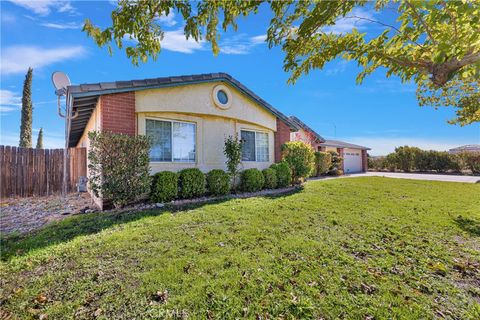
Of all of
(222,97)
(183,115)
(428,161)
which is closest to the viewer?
(183,115)

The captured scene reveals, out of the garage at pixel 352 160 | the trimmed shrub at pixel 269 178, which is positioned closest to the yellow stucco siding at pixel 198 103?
the trimmed shrub at pixel 269 178

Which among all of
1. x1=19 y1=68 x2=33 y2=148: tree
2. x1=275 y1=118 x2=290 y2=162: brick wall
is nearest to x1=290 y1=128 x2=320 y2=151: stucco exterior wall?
x1=275 y1=118 x2=290 y2=162: brick wall

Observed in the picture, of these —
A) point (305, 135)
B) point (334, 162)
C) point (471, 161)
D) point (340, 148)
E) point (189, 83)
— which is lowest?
point (471, 161)

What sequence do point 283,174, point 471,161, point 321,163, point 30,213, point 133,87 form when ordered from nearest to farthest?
point 30,213, point 133,87, point 283,174, point 321,163, point 471,161

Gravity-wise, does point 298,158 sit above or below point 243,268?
above

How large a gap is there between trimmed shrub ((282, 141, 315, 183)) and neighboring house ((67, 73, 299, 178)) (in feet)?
3.66

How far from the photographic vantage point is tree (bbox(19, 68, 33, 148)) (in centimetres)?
1814

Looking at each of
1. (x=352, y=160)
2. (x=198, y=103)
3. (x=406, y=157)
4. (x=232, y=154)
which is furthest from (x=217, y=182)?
(x=406, y=157)

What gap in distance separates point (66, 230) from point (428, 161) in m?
37.1

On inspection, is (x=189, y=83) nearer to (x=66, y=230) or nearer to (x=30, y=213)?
(x=66, y=230)

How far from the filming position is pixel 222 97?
10.8 meters

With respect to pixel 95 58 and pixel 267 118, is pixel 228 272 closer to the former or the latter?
pixel 95 58

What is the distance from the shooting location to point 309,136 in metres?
23.2

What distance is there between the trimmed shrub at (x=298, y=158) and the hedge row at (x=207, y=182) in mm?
570
